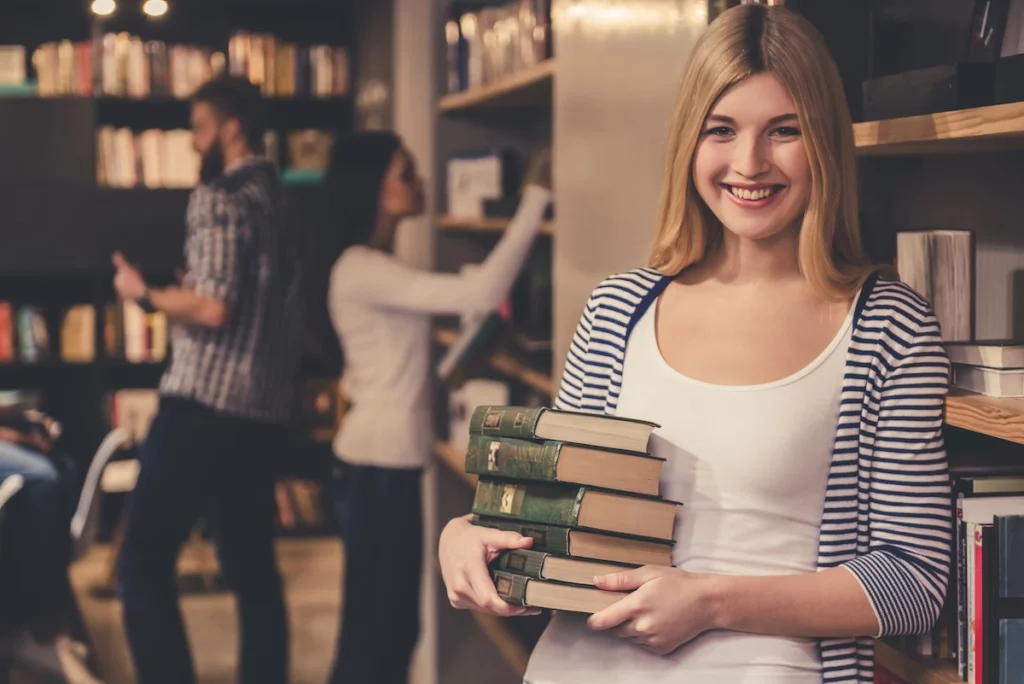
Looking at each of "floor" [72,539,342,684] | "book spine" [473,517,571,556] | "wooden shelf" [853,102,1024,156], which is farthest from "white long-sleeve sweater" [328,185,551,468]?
"book spine" [473,517,571,556]

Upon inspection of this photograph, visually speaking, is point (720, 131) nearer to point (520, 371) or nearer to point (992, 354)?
point (992, 354)

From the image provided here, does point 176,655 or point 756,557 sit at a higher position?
point 756,557

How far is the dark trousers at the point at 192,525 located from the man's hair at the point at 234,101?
0.77 m

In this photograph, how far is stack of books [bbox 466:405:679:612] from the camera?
4.30 feet

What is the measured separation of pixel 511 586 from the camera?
1.33 metres

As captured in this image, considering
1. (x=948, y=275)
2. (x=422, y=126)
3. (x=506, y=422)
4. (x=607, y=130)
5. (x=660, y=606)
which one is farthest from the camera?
(x=422, y=126)

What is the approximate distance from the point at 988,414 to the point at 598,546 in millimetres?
446

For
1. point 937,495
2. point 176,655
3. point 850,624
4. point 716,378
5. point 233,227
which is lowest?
point 176,655

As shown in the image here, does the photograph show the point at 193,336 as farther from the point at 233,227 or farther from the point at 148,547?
the point at 148,547

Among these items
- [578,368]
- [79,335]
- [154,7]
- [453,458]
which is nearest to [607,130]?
[578,368]

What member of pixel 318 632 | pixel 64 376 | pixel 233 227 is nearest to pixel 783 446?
Result: pixel 233 227

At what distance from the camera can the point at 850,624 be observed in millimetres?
1312

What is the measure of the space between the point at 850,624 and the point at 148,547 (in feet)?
7.75

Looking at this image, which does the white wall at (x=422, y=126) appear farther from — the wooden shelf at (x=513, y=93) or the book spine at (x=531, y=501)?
the book spine at (x=531, y=501)
